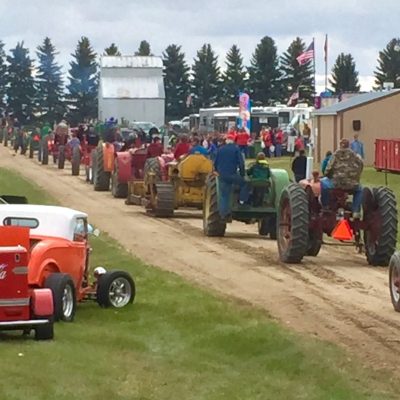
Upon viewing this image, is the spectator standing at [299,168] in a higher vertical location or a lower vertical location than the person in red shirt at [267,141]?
lower

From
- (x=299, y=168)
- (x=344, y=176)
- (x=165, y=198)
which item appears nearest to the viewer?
(x=344, y=176)

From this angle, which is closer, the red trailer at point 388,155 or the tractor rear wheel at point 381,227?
the tractor rear wheel at point 381,227

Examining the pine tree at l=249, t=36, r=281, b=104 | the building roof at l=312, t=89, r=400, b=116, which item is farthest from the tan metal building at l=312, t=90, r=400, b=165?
the pine tree at l=249, t=36, r=281, b=104

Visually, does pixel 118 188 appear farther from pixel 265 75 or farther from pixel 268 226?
pixel 265 75

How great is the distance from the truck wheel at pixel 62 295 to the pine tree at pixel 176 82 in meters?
95.2

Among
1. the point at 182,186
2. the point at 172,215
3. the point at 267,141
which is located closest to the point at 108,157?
the point at 172,215

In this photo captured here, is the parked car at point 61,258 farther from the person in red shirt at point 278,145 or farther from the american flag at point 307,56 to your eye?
the american flag at point 307,56

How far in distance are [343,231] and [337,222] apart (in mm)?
380

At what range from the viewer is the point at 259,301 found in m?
14.3

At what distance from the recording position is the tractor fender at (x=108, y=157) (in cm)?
3459

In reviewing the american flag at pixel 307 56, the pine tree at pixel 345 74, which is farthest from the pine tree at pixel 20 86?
the american flag at pixel 307 56

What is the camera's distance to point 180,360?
1036 cm

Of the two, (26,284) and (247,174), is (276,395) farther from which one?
(247,174)

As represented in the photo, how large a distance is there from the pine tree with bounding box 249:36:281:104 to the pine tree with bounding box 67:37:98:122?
44.7 feet
